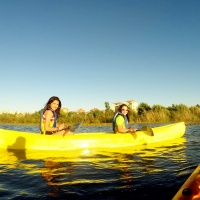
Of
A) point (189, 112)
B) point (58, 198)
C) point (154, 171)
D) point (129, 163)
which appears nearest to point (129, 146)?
point (129, 163)

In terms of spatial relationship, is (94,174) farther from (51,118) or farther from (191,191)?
(51,118)

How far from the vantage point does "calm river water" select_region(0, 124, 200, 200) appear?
338 cm

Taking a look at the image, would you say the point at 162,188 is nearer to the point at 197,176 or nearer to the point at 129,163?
the point at 197,176

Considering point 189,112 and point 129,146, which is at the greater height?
point 189,112

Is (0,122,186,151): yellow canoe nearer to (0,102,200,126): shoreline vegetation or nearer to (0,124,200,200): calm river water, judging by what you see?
(0,124,200,200): calm river water

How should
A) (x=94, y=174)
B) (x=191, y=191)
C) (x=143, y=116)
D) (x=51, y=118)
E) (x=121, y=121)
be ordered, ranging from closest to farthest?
(x=191, y=191) < (x=94, y=174) < (x=51, y=118) < (x=121, y=121) < (x=143, y=116)

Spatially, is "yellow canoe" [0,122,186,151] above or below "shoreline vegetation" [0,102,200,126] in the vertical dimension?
below

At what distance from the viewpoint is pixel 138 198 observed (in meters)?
3.22

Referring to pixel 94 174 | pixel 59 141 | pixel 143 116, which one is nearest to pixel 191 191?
pixel 94 174

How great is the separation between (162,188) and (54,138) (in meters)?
3.94

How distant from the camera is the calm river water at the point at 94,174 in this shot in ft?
11.1

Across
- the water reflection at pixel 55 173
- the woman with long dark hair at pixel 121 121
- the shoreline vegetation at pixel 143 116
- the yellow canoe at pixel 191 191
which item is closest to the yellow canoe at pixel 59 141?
the woman with long dark hair at pixel 121 121

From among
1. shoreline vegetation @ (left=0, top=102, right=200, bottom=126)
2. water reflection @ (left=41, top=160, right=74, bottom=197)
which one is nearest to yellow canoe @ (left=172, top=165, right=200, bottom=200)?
water reflection @ (left=41, top=160, right=74, bottom=197)

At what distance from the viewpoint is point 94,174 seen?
14.5ft
